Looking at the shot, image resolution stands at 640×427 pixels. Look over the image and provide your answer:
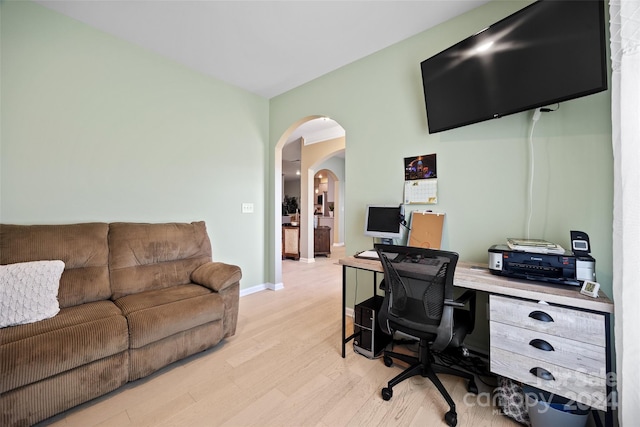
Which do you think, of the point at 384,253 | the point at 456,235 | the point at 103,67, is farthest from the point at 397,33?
the point at 103,67

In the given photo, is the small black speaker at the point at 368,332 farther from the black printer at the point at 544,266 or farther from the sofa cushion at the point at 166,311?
the sofa cushion at the point at 166,311

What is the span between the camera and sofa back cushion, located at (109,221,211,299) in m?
2.09

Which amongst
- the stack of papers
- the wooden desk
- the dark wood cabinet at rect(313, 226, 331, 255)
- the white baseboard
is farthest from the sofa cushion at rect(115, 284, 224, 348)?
the dark wood cabinet at rect(313, 226, 331, 255)

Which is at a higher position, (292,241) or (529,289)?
(529,289)

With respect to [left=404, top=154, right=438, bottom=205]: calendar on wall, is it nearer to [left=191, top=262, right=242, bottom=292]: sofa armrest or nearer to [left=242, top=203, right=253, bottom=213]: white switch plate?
[left=191, top=262, right=242, bottom=292]: sofa armrest

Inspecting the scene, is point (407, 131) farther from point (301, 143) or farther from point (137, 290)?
point (301, 143)

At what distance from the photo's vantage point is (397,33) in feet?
7.55

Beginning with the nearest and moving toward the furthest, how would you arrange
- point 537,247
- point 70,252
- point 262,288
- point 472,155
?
1. point 537,247
2. point 70,252
3. point 472,155
4. point 262,288

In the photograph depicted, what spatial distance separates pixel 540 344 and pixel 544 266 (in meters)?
0.41

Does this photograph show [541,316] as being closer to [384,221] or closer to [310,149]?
[384,221]

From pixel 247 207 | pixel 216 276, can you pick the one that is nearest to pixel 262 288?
pixel 247 207

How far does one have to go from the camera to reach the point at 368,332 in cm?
202

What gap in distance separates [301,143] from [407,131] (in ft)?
12.4

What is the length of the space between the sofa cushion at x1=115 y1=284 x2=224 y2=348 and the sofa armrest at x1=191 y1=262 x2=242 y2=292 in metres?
0.08
